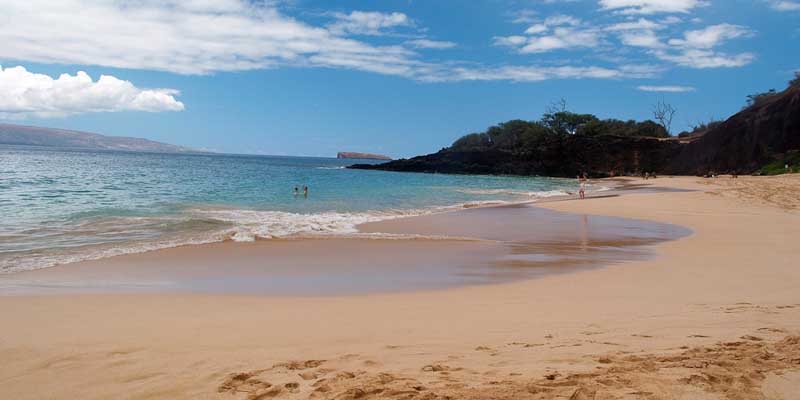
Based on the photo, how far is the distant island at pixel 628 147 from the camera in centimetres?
5647

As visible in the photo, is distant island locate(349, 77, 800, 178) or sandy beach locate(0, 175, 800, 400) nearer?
sandy beach locate(0, 175, 800, 400)

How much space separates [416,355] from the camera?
4098mm

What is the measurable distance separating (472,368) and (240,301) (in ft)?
12.2

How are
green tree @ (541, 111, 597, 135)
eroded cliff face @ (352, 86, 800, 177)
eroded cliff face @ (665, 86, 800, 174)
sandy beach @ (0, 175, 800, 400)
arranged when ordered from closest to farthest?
sandy beach @ (0, 175, 800, 400)
eroded cliff face @ (665, 86, 800, 174)
eroded cliff face @ (352, 86, 800, 177)
green tree @ (541, 111, 597, 135)

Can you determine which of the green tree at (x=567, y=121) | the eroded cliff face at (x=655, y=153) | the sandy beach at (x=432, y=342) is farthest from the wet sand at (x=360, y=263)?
the green tree at (x=567, y=121)

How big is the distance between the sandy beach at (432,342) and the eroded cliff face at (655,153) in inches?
2416

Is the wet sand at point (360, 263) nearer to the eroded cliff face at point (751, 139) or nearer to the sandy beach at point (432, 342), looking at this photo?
Answer: the sandy beach at point (432, 342)

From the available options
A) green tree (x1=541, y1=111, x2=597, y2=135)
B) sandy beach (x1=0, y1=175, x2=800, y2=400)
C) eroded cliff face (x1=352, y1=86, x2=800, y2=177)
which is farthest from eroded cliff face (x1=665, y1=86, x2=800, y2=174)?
sandy beach (x1=0, y1=175, x2=800, y2=400)

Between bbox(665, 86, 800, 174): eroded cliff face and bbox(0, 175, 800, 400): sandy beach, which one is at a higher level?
bbox(665, 86, 800, 174): eroded cliff face

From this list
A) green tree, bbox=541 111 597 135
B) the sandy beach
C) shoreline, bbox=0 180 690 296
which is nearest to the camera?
the sandy beach

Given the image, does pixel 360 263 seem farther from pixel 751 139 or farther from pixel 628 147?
pixel 628 147

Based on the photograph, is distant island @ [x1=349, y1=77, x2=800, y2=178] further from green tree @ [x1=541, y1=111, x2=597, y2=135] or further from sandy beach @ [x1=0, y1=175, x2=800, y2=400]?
sandy beach @ [x1=0, y1=175, x2=800, y2=400]

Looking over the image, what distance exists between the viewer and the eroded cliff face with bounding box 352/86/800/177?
2224 inches

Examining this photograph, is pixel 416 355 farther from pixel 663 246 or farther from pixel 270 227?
pixel 270 227
